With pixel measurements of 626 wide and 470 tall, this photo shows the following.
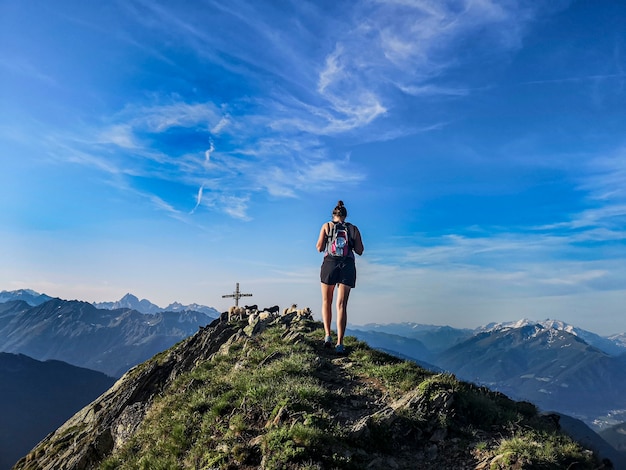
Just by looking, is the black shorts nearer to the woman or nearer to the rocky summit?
the woman

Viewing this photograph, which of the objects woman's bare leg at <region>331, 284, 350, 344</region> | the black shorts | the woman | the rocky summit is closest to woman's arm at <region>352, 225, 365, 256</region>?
the woman

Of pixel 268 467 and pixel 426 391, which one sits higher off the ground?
pixel 426 391

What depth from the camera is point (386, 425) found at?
29.2ft

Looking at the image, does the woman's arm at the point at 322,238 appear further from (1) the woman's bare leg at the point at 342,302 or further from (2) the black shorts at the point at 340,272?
(1) the woman's bare leg at the point at 342,302

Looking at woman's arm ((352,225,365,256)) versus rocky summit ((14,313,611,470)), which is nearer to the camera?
rocky summit ((14,313,611,470))

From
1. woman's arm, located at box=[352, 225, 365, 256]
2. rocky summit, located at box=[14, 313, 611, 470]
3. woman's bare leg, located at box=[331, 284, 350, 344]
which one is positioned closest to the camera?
rocky summit, located at box=[14, 313, 611, 470]

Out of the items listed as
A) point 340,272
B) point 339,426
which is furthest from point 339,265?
point 339,426

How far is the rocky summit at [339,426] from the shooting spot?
7.67 metres

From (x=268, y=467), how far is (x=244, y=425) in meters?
1.79

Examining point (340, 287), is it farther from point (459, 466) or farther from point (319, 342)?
point (459, 466)

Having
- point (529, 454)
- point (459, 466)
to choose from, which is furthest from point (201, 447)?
point (529, 454)

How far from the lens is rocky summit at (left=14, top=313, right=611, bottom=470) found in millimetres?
7668

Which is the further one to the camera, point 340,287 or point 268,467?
point 340,287

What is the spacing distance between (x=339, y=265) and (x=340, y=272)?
0.25m
